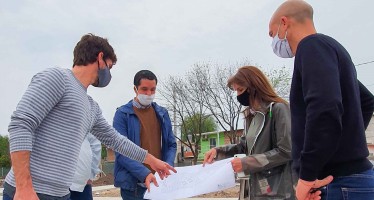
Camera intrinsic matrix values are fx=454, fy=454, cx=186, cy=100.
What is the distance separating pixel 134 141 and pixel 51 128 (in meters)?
1.60

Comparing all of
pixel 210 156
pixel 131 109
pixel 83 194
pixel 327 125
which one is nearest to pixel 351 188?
pixel 327 125

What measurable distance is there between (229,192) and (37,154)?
1195cm

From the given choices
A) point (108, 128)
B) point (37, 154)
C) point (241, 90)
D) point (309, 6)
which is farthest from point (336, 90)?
point (108, 128)

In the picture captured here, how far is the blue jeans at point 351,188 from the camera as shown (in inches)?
89.4

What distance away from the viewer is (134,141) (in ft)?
14.5

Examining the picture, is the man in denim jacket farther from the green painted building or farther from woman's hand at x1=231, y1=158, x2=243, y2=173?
the green painted building

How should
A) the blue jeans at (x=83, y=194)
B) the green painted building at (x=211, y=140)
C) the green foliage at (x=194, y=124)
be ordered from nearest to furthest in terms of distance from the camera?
the blue jeans at (x=83, y=194) → the green foliage at (x=194, y=124) → the green painted building at (x=211, y=140)

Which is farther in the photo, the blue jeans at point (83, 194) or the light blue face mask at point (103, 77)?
the blue jeans at point (83, 194)

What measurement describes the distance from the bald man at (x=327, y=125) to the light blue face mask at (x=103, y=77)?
1.52 meters

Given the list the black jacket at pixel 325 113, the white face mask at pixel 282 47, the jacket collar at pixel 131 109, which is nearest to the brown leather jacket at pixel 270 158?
the white face mask at pixel 282 47

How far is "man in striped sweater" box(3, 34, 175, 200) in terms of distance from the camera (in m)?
2.65

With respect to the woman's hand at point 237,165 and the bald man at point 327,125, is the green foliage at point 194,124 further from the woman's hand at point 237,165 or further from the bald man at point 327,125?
the bald man at point 327,125

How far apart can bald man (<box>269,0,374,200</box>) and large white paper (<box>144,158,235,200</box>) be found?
3.53 feet

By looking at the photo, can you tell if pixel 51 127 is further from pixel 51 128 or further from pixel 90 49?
pixel 90 49
